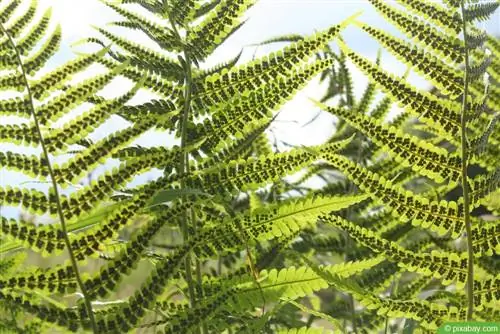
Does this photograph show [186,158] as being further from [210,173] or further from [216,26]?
[216,26]

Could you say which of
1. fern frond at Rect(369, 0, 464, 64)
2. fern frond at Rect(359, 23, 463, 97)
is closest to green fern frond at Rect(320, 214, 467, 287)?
fern frond at Rect(359, 23, 463, 97)

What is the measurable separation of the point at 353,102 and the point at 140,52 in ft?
5.65

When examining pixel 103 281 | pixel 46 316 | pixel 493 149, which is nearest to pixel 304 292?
pixel 103 281

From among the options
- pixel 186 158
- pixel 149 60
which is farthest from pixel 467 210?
pixel 149 60

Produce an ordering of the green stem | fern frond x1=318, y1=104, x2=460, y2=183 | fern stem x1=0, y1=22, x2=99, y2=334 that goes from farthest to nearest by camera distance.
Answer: fern frond x1=318, y1=104, x2=460, y2=183
the green stem
fern stem x1=0, y1=22, x2=99, y2=334

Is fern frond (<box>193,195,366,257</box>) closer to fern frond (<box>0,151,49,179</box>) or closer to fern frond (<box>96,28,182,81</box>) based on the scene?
fern frond (<box>0,151,49,179</box>)

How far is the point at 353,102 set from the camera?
3.94 m

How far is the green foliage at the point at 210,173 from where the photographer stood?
5.84ft

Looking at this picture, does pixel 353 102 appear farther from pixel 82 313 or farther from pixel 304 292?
pixel 82 313

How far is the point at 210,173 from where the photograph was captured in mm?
2102

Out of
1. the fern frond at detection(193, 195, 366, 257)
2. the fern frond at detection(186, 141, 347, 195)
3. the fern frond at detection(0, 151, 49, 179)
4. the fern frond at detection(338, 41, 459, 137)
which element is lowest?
the fern frond at detection(193, 195, 366, 257)

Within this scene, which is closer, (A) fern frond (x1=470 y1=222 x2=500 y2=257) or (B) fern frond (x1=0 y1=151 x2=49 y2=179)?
(B) fern frond (x1=0 y1=151 x2=49 y2=179)

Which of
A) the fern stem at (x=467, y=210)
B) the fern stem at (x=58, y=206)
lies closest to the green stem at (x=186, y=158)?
the fern stem at (x=58, y=206)

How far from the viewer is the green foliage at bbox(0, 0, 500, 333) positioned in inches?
70.1
